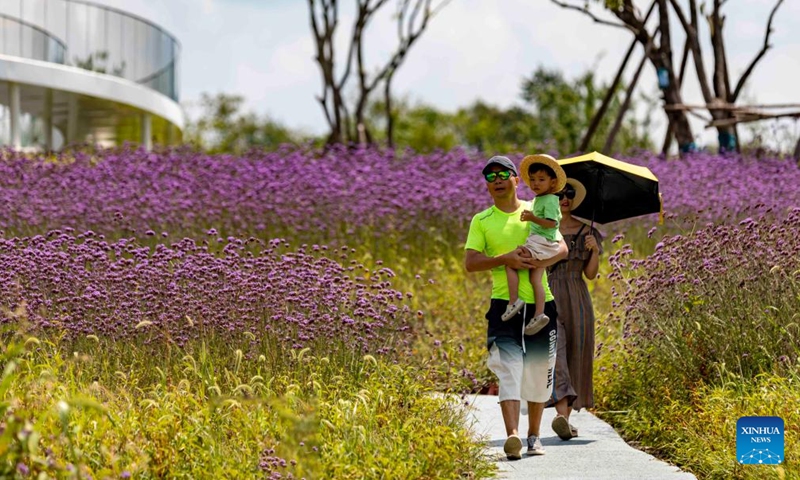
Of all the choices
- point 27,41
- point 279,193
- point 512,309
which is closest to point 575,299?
point 512,309

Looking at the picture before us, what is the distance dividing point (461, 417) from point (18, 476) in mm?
2796

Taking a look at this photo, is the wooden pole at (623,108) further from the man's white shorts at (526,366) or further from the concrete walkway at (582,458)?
the man's white shorts at (526,366)

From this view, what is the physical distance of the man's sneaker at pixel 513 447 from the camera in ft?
22.4

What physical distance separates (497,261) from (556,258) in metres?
0.32

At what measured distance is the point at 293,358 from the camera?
7148 mm

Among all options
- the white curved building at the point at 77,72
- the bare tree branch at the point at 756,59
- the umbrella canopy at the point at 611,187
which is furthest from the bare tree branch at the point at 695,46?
the white curved building at the point at 77,72

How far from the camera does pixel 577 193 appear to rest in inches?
303

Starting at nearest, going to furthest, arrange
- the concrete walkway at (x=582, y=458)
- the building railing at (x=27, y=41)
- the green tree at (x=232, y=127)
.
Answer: the concrete walkway at (x=582, y=458), the building railing at (x=27, y=41), the green tree at (x=232, y=127)

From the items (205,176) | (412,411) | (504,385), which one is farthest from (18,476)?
(205,176)

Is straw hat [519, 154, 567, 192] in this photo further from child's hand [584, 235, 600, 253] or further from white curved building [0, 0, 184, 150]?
white curved building [0, 0, 184, 150]

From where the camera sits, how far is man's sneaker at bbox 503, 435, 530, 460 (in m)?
6.82

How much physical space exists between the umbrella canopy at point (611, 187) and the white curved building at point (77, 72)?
58.6ft

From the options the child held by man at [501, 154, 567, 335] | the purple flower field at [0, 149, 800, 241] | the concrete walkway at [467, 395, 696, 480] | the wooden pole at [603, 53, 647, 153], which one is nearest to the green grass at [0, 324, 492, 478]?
the concrete walkway at [467, 395, 696, 480]

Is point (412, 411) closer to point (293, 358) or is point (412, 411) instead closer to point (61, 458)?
point (293, 358)
